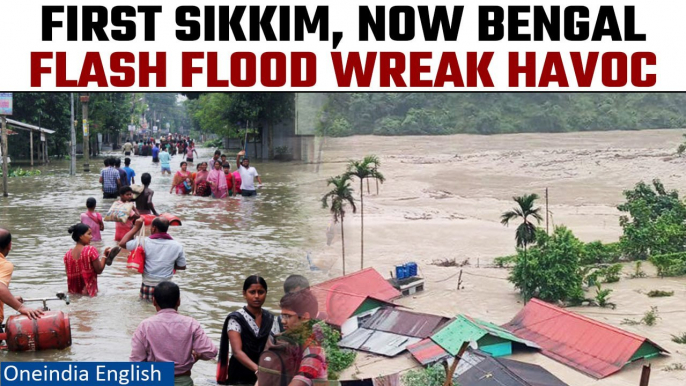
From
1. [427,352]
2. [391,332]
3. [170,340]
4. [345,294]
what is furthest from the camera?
[345,294]

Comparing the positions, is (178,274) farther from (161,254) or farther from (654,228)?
(654,228)

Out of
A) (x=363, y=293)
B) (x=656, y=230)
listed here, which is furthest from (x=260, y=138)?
(x=363, y=293)

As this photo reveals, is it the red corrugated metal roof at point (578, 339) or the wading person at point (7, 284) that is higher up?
the wading person at point (7, 284)

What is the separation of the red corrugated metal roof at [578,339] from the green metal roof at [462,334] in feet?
1.36

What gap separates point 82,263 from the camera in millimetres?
9812

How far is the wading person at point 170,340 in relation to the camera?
5098 mm

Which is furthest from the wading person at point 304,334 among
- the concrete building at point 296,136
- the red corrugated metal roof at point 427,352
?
the concrete building at point 296,136

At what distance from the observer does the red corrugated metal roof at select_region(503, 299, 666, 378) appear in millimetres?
10398

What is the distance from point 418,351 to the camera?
34.6 ft

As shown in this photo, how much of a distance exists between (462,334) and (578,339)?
68.4 inches

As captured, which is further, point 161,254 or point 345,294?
point 345,294

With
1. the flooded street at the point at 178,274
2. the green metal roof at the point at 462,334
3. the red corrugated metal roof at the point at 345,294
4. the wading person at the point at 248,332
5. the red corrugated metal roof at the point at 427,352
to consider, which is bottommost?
the red corrugated metal roof at the point at 427,352

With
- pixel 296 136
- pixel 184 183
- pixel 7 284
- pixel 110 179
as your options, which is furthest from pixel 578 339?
pixel 296 136

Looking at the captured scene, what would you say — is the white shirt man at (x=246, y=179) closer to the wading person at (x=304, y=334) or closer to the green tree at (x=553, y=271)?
the green tree at (x=553, y=271)
